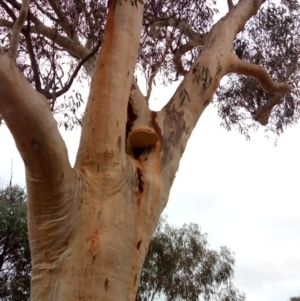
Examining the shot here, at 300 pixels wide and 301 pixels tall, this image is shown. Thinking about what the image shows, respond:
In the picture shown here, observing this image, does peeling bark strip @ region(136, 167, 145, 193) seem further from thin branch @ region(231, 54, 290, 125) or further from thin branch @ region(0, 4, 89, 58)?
thin branch @ region(0, 4, 89, 58)

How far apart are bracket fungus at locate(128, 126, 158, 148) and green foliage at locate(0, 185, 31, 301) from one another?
503cm

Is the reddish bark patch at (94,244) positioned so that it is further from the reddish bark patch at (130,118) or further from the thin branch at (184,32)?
the thin branch at (184,32)

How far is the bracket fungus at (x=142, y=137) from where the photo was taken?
2709mm

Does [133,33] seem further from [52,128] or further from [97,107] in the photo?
[52,128]

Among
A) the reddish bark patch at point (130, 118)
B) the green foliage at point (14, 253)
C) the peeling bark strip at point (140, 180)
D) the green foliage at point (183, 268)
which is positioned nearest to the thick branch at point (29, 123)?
the peeling bark strip at point (140, 180)

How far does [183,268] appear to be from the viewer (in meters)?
11.2

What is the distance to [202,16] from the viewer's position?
237 inches

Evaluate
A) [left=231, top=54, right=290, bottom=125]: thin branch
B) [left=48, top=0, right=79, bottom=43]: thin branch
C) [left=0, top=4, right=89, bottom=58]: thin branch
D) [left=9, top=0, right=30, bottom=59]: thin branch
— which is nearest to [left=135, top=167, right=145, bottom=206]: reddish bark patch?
[left=9, top=0, right=30, bottom=59]: thin branch

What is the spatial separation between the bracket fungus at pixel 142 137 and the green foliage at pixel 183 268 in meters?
7.55

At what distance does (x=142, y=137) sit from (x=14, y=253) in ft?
18.6

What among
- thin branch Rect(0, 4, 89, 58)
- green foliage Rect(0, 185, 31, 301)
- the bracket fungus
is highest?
thin branch Rect(0, 4, 89, 58)

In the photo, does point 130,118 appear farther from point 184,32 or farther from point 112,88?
point 184,32

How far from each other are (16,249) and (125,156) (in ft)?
18.7

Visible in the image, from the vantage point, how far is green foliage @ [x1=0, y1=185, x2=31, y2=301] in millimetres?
7344
